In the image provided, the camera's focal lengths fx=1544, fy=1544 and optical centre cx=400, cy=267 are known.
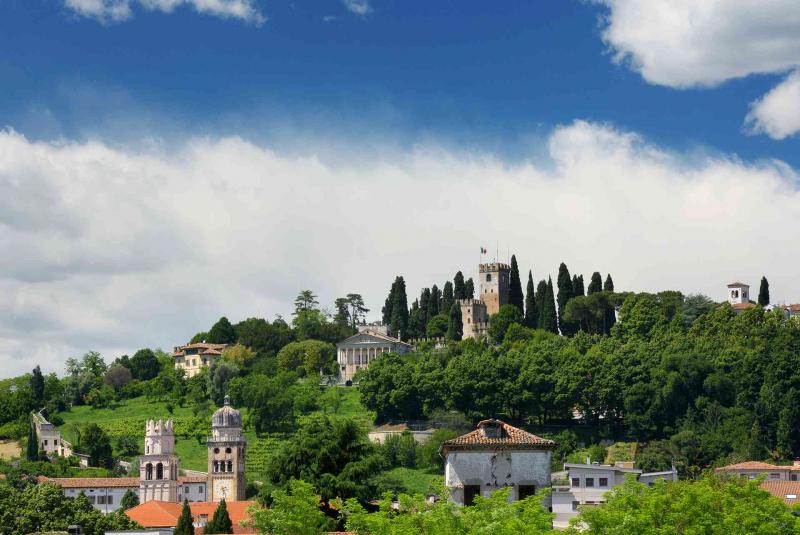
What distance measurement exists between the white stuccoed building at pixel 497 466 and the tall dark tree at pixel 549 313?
329 ft

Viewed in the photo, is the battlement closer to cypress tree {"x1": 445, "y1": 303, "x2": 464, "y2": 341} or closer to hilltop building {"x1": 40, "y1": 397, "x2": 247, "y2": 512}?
cypress tree {"x1": 445, "y1": 303, "x2": 464, "y2": 341}

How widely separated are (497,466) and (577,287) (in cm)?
10305

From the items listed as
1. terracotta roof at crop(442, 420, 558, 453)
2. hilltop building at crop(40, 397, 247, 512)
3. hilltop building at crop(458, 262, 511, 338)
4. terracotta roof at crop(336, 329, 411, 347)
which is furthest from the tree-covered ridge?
terracotta roof at crop(442, 420, 558, 453)

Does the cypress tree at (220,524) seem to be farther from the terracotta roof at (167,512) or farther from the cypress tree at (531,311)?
the cypress tree at (531,311)

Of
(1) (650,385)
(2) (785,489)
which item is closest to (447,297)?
(1) (650,385)

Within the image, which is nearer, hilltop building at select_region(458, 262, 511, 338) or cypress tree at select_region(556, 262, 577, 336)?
cypress tree at select_region(556, 262, 577, 336)

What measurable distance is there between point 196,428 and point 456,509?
9865 centimetres

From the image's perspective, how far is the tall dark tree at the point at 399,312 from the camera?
543 ft

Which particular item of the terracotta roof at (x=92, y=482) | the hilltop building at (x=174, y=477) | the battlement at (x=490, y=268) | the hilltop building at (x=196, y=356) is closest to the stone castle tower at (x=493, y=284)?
the battlement at (x=490, y=268)

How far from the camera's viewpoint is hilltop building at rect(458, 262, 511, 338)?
538 ft

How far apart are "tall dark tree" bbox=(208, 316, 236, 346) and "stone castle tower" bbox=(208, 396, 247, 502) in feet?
188

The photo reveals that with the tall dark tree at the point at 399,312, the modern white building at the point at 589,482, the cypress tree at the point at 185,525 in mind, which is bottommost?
the cypress tree at the point at 185,525

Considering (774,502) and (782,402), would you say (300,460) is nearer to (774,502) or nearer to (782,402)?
(774,502)

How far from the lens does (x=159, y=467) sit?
120500mm
